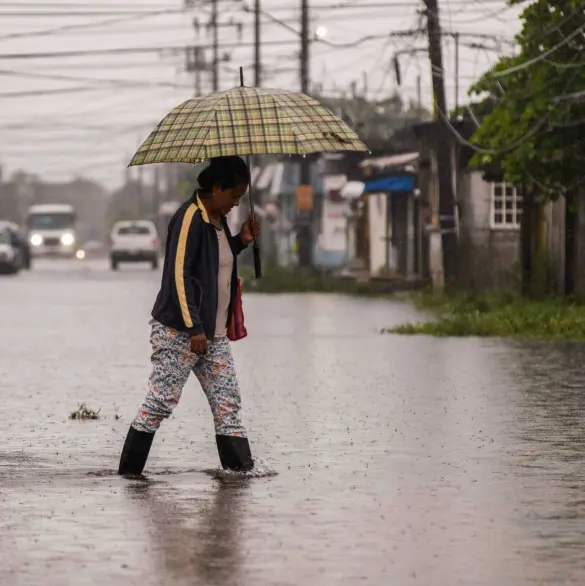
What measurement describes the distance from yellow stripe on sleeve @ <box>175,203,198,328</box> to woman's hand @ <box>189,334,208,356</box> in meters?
0.08

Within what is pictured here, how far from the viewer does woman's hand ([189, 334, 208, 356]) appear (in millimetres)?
10398

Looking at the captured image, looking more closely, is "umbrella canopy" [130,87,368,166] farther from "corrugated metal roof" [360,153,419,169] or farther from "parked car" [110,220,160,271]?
"parked car" [110,220,160,271]

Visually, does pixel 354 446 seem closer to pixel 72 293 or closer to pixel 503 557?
pixel 503 557

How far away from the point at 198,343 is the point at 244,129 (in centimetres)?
132

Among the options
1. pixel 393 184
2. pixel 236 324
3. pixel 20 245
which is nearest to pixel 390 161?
pixel 393 184

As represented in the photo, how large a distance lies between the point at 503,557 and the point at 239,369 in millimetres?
11727

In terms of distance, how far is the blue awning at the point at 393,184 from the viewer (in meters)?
47.3

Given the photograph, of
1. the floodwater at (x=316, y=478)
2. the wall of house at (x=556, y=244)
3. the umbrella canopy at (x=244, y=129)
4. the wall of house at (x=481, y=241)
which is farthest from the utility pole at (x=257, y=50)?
the umbrella canopy at (x=244, y=129)

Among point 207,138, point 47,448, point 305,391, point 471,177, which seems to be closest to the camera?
point 207,138

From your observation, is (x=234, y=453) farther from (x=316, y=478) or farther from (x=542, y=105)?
(x=542, y=105)

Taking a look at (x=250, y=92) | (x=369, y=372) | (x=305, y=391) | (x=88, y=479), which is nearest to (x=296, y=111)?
→ (x=250, y=92)

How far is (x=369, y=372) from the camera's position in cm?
1919

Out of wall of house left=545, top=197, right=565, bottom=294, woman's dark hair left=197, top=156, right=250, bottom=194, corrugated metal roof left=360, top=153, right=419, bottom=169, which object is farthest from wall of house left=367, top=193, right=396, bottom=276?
woman's dark hair left=197, top=156, right=250, bottom=194

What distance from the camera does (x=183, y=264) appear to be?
1042 cm
